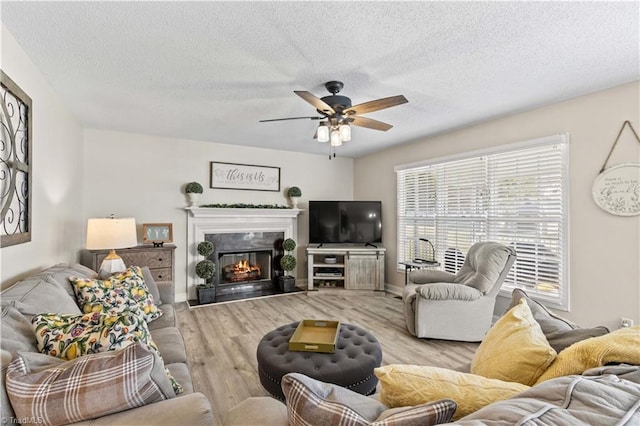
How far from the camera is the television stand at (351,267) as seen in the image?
16.5ft

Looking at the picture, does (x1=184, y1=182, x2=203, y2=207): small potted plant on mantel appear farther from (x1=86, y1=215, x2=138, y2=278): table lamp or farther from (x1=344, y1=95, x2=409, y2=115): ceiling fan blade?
(x1=344, y1=95, x2=409, y2=115): ceiling fan blade

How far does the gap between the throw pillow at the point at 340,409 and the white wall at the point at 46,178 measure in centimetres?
200

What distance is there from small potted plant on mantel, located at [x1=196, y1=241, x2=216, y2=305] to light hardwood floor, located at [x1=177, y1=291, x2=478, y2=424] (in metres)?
0.20

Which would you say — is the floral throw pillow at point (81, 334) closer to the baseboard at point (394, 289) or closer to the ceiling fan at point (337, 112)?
the ceiling fan at point (337, 112)

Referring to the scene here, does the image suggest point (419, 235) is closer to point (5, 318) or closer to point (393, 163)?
point (393, 163)

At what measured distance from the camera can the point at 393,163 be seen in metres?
5.20

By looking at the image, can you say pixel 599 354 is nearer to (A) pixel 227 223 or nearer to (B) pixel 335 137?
(B) pixel 335 137

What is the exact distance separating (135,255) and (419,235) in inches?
160

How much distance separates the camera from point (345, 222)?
532cm

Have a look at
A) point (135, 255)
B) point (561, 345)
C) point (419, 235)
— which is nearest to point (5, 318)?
point (561, 345)

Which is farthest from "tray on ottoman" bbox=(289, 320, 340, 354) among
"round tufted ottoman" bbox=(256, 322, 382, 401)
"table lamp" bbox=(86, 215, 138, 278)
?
"table lamp" bbox=(86, 215, 138, 278)

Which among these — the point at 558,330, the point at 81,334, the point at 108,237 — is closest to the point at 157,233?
the point at 108,237

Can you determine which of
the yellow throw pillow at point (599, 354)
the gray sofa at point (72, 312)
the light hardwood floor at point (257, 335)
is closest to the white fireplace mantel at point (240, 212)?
the light hardwood floor at point (257, 335)

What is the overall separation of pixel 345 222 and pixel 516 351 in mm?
4144
